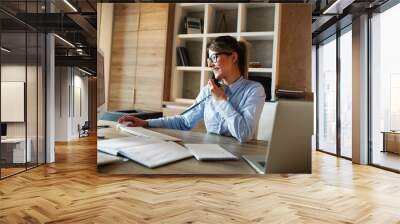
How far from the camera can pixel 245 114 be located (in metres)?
3.73

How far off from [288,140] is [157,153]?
4.31 feet

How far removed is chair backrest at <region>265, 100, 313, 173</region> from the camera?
3.75 meters

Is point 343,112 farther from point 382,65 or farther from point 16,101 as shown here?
point 16,101

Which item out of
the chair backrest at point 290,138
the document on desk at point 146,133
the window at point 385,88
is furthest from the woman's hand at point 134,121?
the window at point 385,88

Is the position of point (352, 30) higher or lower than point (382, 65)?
higher

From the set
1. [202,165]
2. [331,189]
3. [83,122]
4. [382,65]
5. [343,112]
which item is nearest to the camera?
[202,165]

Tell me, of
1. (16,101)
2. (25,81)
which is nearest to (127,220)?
(25,81)

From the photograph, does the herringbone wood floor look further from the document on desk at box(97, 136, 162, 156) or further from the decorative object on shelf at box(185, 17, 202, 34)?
the decorative object on shelf at box(185, 17, 202, 34)

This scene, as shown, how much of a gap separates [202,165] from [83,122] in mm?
12541

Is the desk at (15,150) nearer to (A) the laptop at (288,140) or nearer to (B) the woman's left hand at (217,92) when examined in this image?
(B) the woman's left hand at (217,92)

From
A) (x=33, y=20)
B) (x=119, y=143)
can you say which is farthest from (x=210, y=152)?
(x=33, y=20)

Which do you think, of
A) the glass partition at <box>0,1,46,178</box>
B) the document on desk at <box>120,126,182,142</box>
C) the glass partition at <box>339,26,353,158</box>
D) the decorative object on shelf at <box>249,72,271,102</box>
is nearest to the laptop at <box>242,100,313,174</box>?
the decorative object on shelf at <box>249,72,271,102</box>

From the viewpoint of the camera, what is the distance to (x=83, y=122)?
1538cm

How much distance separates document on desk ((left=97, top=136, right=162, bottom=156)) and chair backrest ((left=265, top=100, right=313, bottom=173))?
1.19m
